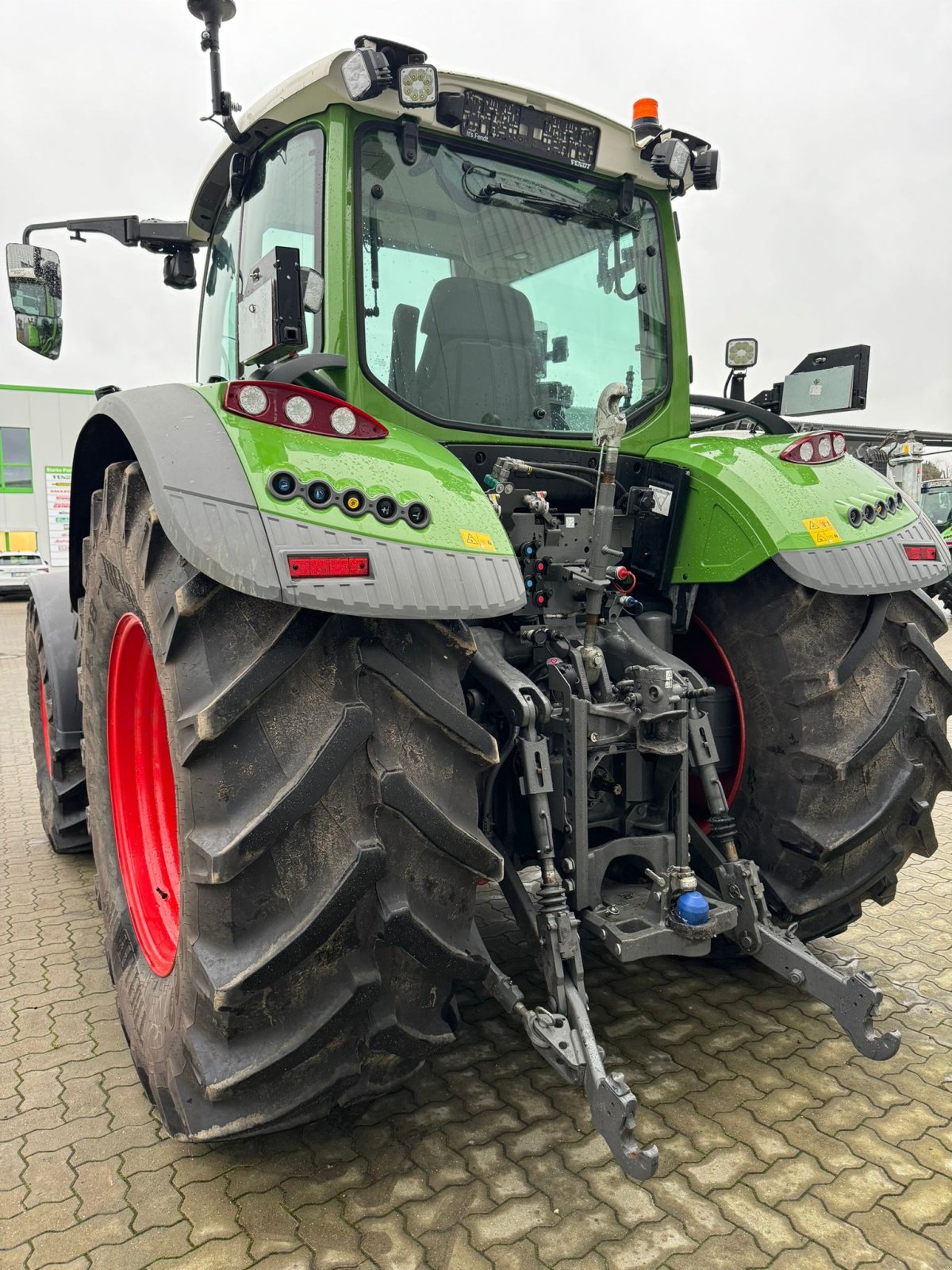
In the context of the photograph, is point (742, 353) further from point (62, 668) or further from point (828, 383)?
point (62, 668)

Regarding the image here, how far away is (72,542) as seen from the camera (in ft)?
10.9

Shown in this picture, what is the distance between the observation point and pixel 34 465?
898 inches

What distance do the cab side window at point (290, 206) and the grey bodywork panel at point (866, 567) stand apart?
1456mm

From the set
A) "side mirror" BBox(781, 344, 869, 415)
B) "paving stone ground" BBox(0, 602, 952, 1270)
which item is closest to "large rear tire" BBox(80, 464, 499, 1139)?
"paving stone ground" BBox(0, 602, 952, 1270)

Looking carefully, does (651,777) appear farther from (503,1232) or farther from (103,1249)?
(103,1249)

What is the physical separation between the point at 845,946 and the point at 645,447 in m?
1.97

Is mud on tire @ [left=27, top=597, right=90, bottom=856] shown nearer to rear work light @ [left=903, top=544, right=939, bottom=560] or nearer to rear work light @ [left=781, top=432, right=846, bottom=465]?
rear work light @ [left=781, top=432, right=846, bottom=465]

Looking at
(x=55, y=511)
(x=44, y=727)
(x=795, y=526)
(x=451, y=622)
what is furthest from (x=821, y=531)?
(x=55, y=511)

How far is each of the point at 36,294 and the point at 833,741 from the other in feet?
9.38

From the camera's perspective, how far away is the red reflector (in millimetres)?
1735

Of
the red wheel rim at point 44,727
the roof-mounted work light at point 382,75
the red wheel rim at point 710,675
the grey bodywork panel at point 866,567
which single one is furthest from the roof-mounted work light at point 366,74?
the red wheel rim at point 44,727

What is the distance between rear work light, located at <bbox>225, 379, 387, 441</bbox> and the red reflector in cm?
39

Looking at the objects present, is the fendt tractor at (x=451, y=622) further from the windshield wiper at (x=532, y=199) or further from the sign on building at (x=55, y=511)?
the sign on building at (x=55, y=511)

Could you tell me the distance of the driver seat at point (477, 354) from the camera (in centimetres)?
262
